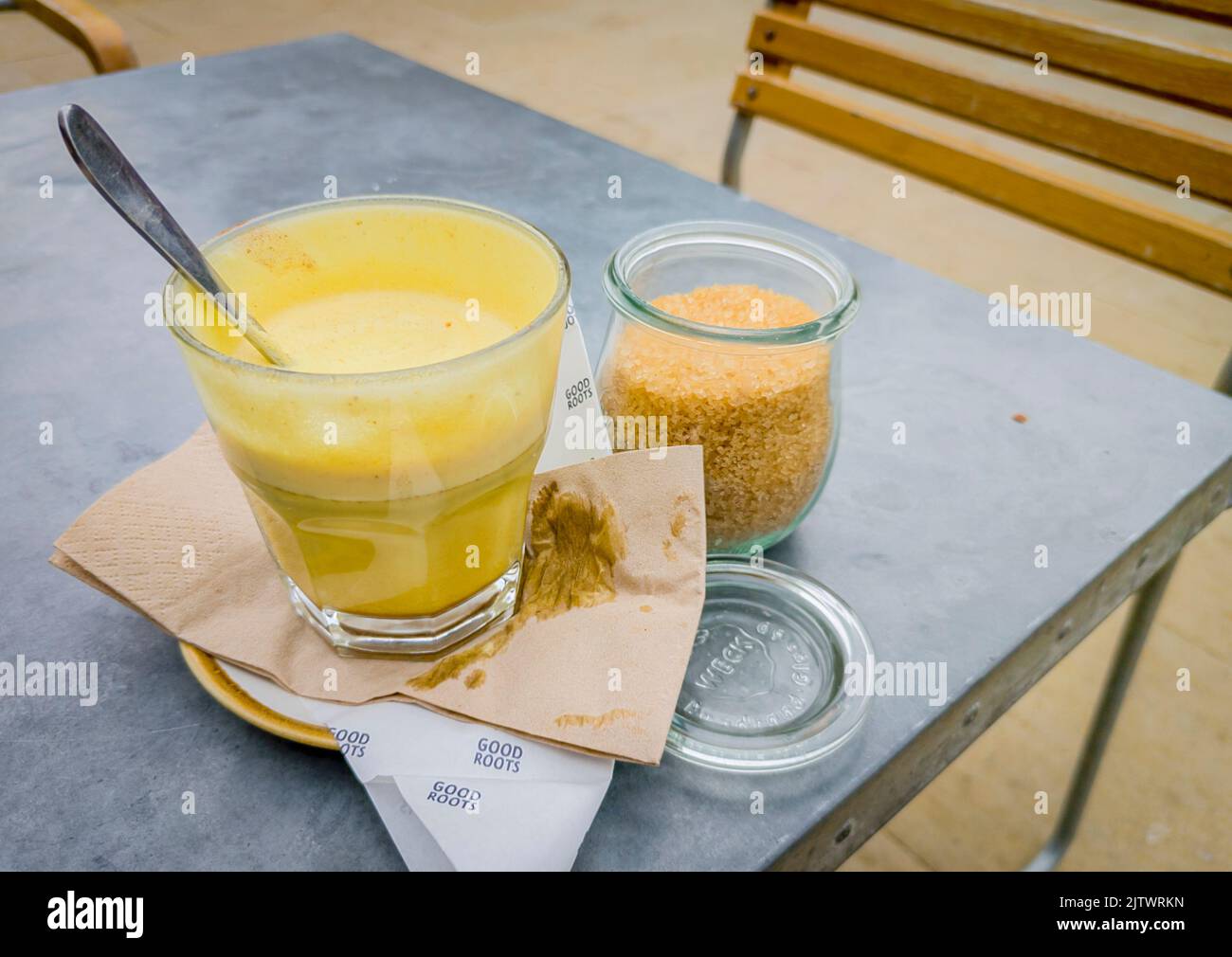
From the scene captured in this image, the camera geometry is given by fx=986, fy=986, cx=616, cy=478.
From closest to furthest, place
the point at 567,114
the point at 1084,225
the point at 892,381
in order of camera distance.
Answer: the point at 892,381
the point at 1084,225
the point at 567,114

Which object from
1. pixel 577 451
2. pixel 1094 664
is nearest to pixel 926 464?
pixel 577 451

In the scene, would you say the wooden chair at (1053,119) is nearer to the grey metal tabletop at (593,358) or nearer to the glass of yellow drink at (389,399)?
the grey metal tabletop at (593,358)

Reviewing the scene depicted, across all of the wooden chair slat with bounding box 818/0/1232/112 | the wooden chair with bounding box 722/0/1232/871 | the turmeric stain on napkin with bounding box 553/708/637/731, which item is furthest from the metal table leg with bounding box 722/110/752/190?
the turmeric stain on napkin with bounding box 553/708/637/731

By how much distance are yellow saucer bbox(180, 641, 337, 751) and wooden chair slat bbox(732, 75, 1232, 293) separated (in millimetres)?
854

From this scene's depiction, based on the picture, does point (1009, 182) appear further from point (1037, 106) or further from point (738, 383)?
point (738, 383)

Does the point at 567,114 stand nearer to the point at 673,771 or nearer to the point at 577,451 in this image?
the point at 577,451

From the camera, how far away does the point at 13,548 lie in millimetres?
514

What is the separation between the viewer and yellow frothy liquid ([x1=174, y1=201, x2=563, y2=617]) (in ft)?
1.18

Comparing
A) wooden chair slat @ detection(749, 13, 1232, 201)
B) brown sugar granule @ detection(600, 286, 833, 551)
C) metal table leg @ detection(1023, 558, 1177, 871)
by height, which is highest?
wooden chair slat @ detection(749, 13, 1232, 201)

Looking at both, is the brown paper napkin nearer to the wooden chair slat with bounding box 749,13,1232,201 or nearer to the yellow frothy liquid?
the yellow frothy liquid

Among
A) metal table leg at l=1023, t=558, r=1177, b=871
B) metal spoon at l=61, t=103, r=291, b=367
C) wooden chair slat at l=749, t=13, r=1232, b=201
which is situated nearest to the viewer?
metal spoon at l=61, t=103, r=291, b=367

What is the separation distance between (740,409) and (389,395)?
197 millimetres

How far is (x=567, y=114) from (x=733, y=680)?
8.96ft
